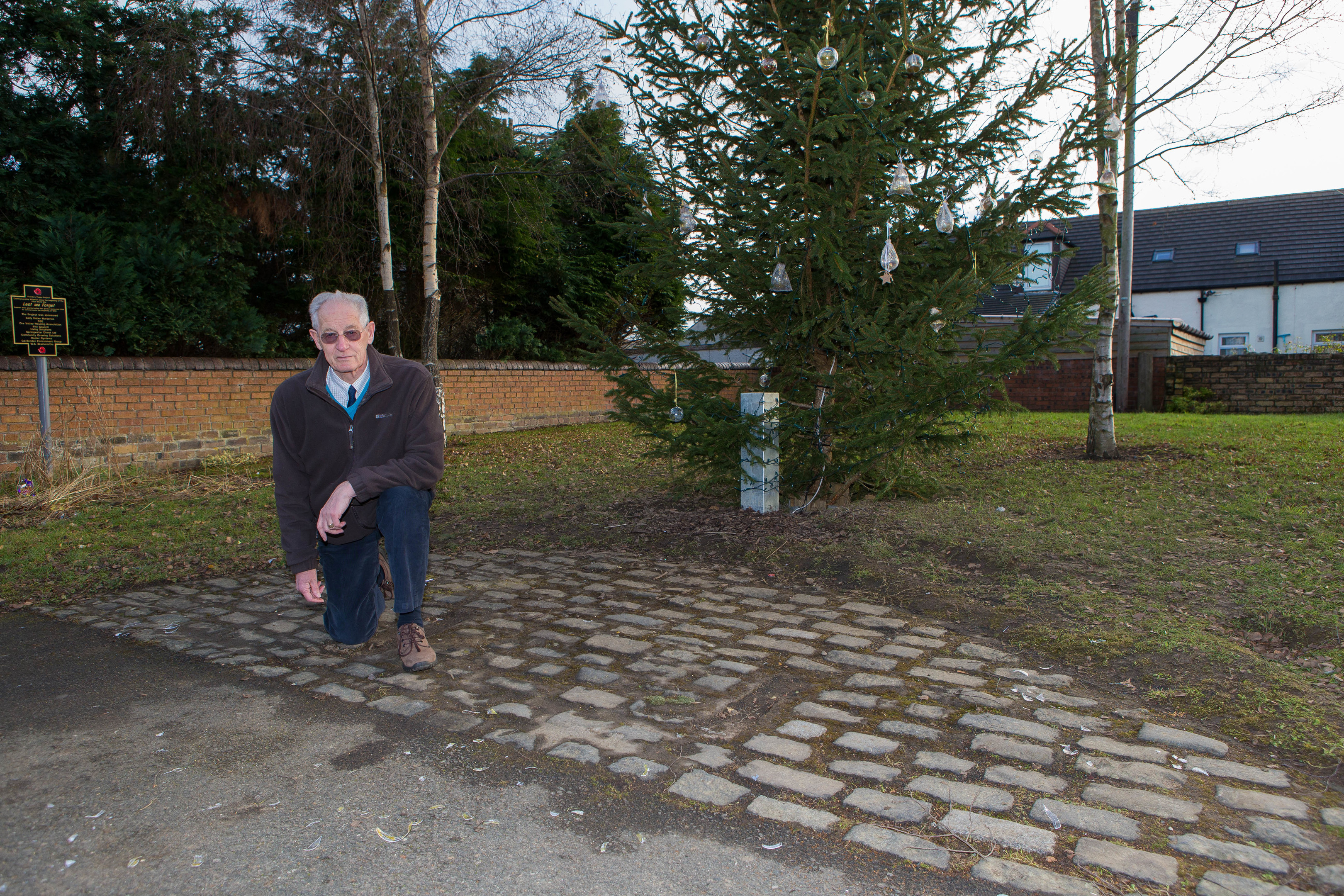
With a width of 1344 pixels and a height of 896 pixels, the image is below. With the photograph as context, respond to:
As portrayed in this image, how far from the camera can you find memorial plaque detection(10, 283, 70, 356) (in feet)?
28.9

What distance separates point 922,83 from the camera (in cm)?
606

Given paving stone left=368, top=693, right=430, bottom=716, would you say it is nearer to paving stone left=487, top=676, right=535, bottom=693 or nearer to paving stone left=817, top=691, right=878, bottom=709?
paving stone left=487, top=676, right=535, bottom=693

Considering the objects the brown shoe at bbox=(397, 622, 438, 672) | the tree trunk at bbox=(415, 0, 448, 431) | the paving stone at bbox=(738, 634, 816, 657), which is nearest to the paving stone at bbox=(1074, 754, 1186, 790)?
the paving stone at bbox=(738, 634, 816, 657)

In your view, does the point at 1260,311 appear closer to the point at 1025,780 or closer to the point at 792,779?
the point at 1025,780

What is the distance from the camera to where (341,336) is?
3.77m

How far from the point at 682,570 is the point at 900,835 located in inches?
129

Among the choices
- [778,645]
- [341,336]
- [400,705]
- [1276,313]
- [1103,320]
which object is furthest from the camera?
[1276,313]

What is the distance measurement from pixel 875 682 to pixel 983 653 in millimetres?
670

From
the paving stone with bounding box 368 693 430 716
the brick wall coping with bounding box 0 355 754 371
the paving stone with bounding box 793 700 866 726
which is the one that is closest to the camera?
the paving stone with bounding box 793 700 866 726

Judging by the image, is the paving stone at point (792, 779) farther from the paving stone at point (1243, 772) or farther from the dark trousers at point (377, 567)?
the dark trousers at point (377, 567)

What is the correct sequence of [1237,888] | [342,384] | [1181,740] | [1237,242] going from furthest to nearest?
[1237,242] → [342,384] → [1181,740] → [1237,888]

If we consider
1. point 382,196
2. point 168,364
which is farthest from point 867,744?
point 382,196

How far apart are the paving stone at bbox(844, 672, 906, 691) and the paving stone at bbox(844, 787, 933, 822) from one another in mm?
879

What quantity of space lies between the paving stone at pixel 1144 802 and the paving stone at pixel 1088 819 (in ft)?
0.20
